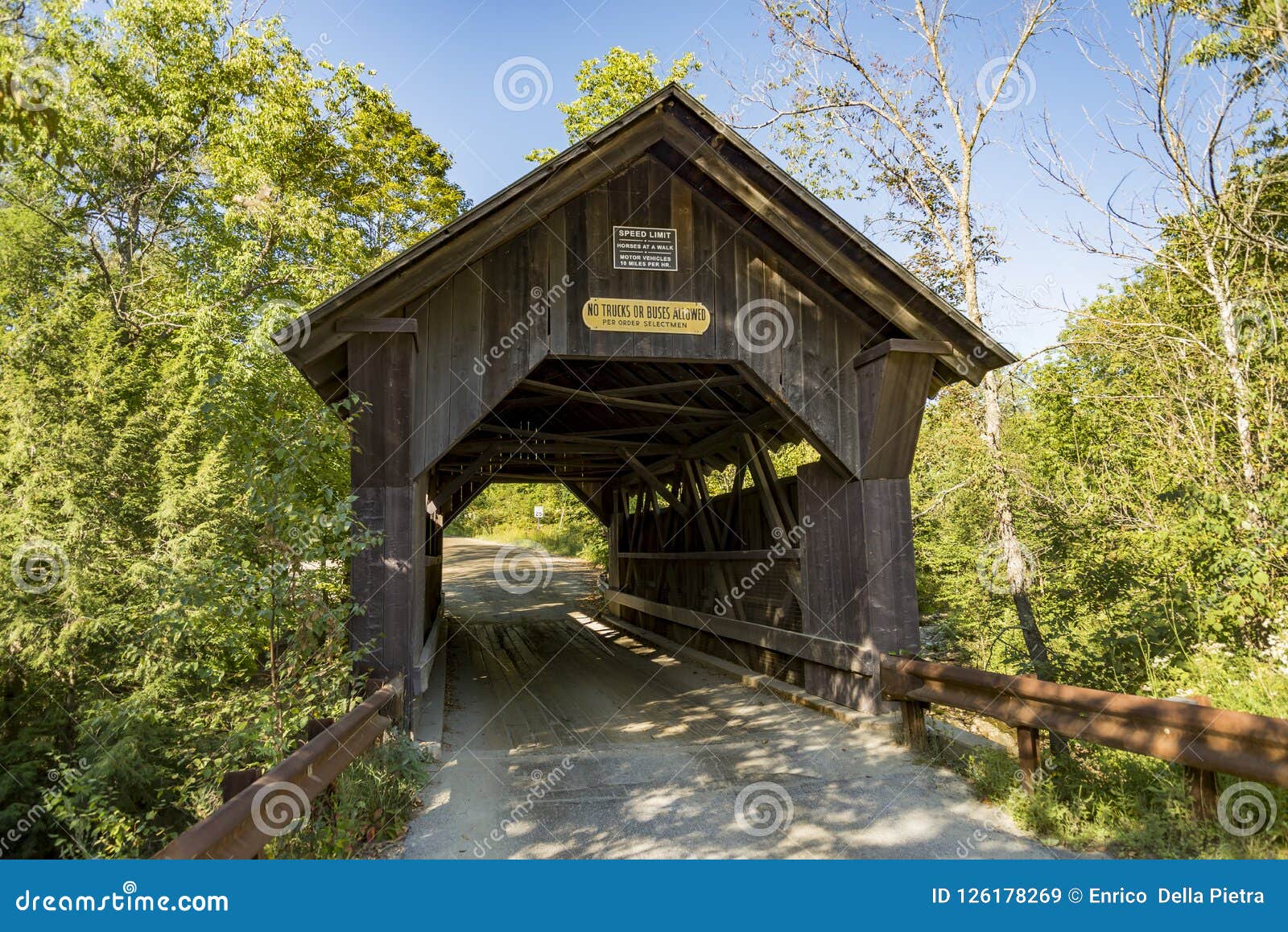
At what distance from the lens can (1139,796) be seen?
13.6ft

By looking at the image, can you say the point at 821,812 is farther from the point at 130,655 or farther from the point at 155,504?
the point at 155,504

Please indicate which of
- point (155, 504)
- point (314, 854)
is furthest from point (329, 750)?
point (155, 504)

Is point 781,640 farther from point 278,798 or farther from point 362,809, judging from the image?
point 278,798

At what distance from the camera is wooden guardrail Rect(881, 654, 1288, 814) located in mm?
3334

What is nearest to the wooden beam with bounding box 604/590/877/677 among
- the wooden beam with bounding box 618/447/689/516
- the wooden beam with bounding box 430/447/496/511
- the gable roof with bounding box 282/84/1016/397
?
the wooden beam with bounding box 618/447/689/516

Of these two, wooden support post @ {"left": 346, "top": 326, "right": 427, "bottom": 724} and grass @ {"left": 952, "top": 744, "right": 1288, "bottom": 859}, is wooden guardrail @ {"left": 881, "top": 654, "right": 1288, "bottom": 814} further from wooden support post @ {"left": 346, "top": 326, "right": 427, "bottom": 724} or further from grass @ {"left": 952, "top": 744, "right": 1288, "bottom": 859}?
wooden support post @ {"left": 346, "top": 326, "right": 427, "bottom": 724}

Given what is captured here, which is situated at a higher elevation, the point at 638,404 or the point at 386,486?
the point at 638,404

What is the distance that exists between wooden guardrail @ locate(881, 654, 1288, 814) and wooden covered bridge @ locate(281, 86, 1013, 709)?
5.74 ft

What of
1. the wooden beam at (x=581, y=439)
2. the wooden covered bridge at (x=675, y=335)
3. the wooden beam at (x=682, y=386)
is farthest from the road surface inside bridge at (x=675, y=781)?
the wooden beam at (x=682, y=386)

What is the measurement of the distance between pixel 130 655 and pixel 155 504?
10.1 ft

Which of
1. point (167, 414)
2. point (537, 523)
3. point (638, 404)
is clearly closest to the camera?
point (638, 404)

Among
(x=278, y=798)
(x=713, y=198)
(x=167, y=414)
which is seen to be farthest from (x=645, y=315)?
(x=167, y=414)

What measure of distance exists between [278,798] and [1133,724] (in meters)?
4.12

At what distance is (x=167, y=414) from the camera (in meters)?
11.9
